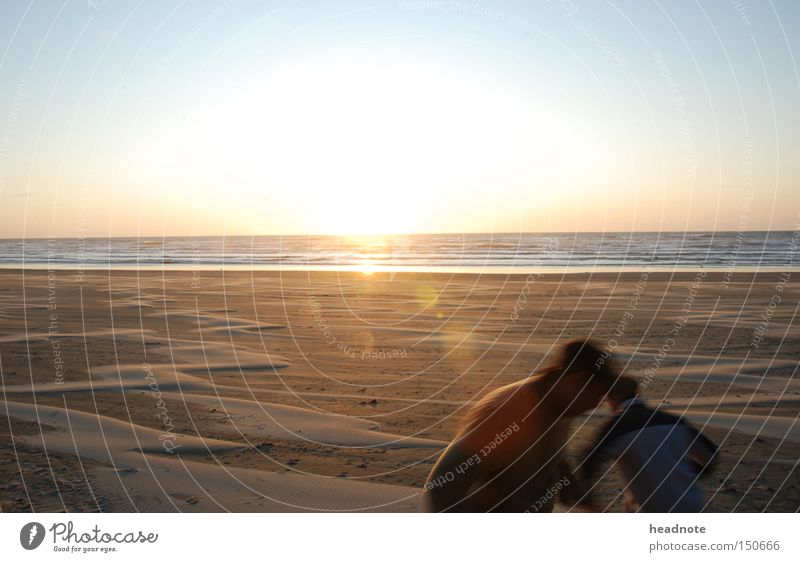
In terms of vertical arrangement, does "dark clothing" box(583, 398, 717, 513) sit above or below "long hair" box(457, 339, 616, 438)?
below

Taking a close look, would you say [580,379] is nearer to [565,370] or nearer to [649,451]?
[565,370]

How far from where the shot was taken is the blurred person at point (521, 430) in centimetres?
401

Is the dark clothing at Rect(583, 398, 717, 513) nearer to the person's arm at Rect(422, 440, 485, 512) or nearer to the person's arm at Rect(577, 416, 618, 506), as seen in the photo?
the person's arm at Rect(577, 416, 618, 506)

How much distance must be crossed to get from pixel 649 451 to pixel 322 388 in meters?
7.34

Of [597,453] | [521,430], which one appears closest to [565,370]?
[521,430]

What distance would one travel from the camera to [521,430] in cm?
403

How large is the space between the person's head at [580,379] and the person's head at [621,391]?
0.10 metres

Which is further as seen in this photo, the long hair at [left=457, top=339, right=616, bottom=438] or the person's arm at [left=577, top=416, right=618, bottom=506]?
the person's arm at [left=577, top=416, right=618, bottom=506]

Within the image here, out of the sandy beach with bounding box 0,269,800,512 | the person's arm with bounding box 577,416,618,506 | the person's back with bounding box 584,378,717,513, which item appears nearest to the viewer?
the person's back with bounding box 584,378,717,513

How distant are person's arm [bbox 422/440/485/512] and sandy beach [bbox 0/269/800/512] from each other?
2.21 meters

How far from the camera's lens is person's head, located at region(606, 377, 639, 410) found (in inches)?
165

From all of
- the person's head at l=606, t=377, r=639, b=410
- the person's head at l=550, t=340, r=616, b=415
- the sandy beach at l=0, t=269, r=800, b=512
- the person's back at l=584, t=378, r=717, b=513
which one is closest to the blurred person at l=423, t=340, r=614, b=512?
the person's head at l=550, t=340, r=616, b=415

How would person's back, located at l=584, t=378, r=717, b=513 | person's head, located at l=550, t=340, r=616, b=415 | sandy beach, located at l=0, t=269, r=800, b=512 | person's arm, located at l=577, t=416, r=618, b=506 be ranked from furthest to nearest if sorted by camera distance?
sandy beach, located at l=0, t=269, r=800, b=512 → person's arm, located at l=577, t=416, r=618, b=506 → person's back, located at l=584, t=378, r=717, b=513 → person's head, located at l=550, t=340, r=616, b=415
